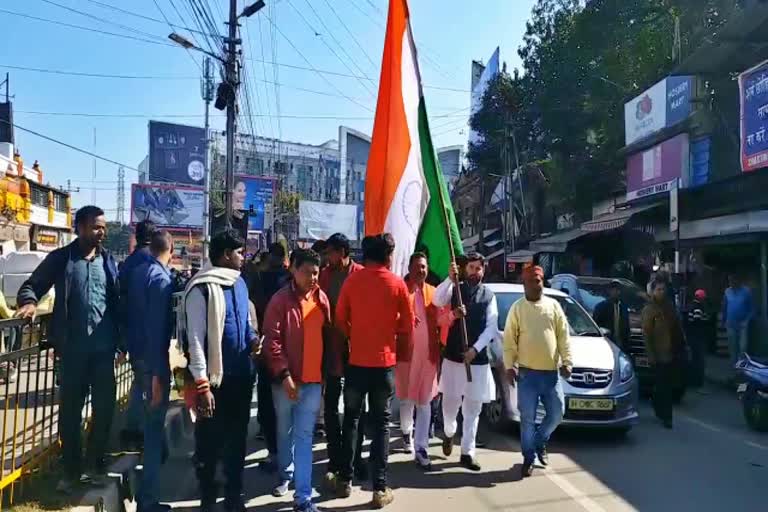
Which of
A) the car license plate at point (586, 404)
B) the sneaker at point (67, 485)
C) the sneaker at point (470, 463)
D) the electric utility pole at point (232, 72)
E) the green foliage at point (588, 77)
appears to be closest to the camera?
the sneaker at point (67, 485)

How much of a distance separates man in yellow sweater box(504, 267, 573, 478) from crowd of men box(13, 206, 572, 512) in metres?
0.01

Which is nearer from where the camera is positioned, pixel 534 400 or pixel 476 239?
pixel 534 400

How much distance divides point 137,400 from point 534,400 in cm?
334

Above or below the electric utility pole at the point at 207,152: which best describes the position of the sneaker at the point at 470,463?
below

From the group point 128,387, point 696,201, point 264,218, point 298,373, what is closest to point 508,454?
point 298,373

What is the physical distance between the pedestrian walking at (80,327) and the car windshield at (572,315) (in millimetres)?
4747

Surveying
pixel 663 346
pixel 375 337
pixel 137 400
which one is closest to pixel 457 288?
pixel 375 337

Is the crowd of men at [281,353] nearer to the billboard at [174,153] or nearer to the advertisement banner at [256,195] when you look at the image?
the advertisement banner at [256,195]

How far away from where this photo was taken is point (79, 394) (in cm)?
439

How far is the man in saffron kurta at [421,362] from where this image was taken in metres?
6.00

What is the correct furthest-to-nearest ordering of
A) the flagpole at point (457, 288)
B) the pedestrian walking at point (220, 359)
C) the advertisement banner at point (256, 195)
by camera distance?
the advertisement banner at point (256, 195), the flagpole at point (457, 288), the pedestrian walking at point (220, 359)

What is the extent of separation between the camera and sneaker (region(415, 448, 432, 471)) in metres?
5.99

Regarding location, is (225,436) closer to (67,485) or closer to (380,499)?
(67,485)

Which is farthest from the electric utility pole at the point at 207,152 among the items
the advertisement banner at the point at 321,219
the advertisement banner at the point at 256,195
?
the advertisement banner at the point at 321,219
